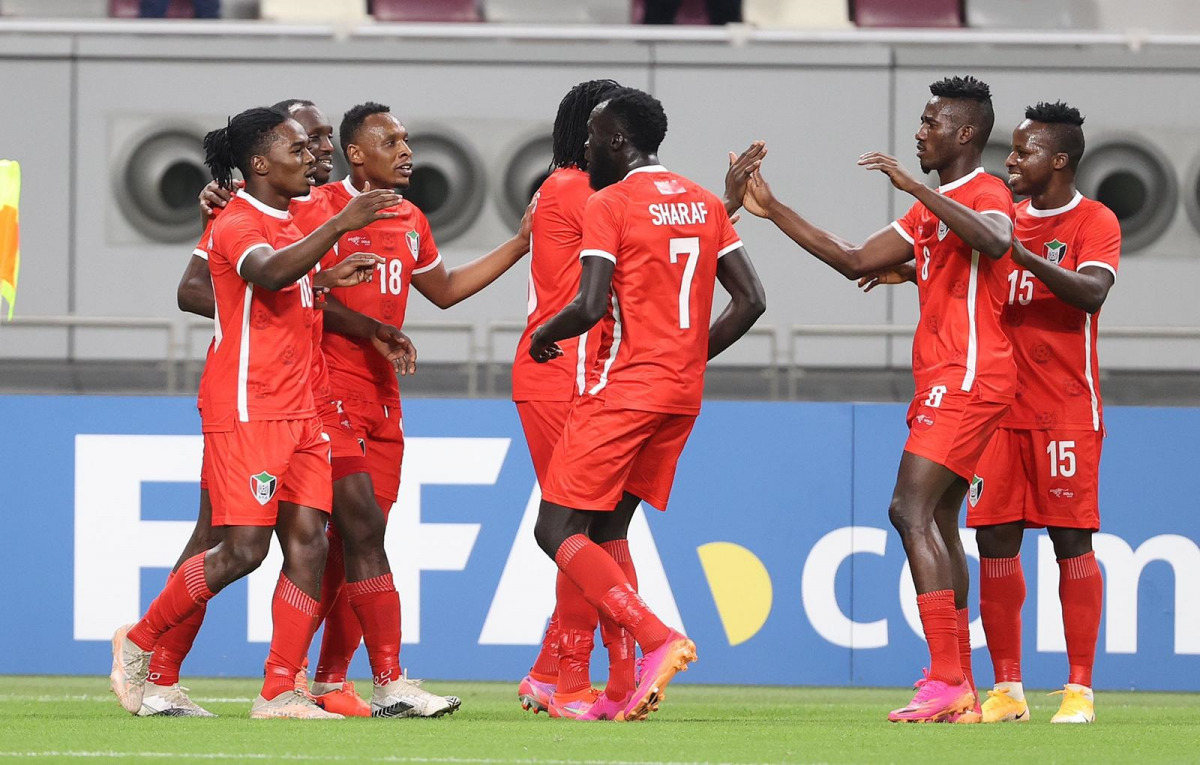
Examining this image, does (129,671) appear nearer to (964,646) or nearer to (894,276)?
(964,646)

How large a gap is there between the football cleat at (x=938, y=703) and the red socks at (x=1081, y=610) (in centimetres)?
78

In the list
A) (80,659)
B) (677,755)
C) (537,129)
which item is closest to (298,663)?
(677,755)

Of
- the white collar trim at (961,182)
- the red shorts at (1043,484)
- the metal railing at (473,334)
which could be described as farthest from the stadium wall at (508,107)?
the white collar trim at (961,182)

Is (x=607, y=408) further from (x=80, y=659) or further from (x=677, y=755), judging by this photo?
(x=80, y=659)

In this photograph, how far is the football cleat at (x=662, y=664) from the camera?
17.7 ft

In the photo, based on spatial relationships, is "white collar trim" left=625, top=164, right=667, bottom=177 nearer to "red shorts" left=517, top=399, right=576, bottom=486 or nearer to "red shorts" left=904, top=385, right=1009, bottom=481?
"red shorts" left=517, top=399, right=576, bottom=486

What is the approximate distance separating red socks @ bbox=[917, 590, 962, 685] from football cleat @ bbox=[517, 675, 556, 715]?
1512mm

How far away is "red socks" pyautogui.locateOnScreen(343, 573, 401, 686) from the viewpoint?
6.21 meters

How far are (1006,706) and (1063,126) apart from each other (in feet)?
7.30

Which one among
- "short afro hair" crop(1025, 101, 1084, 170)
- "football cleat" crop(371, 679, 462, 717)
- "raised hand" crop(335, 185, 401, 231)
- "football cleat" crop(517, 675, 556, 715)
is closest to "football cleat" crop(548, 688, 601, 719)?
"football cleat" crop(517, 675, 556, 715)

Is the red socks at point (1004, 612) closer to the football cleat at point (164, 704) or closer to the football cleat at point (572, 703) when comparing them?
the football cleat at point (572, 703)

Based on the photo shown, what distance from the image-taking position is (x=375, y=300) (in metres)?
6.47

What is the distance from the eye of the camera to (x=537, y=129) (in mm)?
11766

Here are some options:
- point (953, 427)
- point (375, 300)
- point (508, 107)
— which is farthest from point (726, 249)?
point (508, 107)
